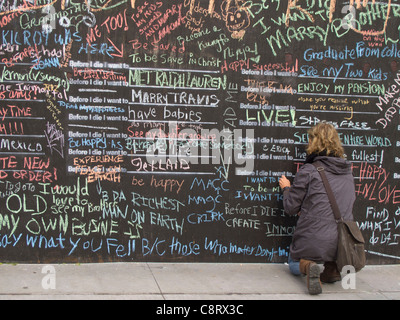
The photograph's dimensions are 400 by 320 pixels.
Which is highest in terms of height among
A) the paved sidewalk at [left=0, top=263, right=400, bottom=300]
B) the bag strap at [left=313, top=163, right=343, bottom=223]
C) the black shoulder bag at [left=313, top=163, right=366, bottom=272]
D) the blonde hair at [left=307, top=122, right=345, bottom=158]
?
the blonde hair at [left=307, top=122, right=345, bottom=158]

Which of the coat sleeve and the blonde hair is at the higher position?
the blonde hair

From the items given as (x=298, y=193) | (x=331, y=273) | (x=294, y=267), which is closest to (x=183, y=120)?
(x=298, y=193)

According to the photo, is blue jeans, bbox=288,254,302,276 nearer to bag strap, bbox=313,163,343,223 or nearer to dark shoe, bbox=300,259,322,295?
dark shoe, bbox=300,259,322,295

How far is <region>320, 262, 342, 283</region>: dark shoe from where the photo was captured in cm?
586

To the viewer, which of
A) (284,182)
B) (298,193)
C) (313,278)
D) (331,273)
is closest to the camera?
(313,278)

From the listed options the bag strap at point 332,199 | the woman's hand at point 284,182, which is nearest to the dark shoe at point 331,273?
the bag strap at point 332,199

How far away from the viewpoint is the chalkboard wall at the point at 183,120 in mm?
6031

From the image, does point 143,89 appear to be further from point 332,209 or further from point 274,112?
point 332,209

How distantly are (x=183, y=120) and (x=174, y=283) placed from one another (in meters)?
1.90

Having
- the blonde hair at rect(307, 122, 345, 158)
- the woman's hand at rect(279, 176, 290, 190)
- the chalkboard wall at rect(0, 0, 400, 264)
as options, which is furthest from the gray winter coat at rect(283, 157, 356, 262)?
the chalkboard wall at rect(0, 0, 400, 264)

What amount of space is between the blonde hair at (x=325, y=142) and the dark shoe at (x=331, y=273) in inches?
48.1

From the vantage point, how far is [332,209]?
18.6ft

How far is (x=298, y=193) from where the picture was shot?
5762 millimetres

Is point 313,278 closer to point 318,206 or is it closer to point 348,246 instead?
point 348,246
